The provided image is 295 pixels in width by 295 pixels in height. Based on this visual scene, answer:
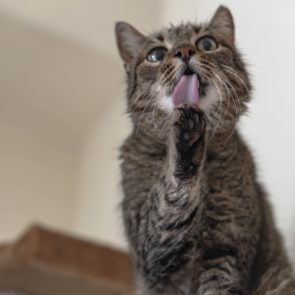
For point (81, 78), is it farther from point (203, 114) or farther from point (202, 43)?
point (203, 114)

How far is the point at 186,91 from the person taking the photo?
77cm

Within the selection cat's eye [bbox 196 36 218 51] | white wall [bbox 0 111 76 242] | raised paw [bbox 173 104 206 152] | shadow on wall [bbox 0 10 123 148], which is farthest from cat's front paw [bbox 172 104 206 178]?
white wall [bbox 0 111 76 242]

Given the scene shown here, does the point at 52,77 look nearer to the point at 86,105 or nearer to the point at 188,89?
the point at 86,105

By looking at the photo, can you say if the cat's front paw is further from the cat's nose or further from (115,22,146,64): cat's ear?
(115,22,146,64): cat's ear

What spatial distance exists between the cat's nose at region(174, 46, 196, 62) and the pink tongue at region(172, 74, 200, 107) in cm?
3

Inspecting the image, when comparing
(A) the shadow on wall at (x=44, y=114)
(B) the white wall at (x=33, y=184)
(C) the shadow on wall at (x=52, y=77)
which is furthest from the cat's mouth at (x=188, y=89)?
(B) the white wall at (x=33, y=184)

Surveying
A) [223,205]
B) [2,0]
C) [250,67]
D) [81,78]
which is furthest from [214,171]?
[81,78]

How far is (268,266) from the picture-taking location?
0.90m

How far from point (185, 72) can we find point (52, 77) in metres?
0.91

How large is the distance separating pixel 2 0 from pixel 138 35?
0.27 meters

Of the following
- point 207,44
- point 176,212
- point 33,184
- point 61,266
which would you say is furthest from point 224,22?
point 33,184

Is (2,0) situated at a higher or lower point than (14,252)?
higher

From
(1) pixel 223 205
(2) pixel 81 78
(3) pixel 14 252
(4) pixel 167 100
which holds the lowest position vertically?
(3) pixel 14 252

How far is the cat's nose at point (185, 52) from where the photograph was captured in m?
0.81
